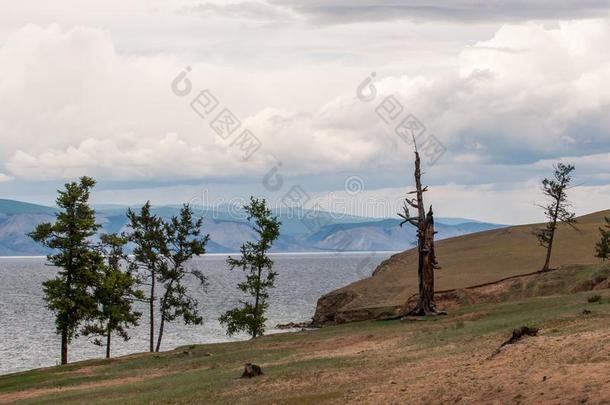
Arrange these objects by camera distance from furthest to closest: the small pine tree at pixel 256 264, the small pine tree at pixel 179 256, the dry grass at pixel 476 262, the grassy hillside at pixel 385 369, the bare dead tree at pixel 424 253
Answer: the dry grass at pixel 476 262 → the small pine tree at pixel 256 264 → the small pine tree at pixel 179 256 → the bare dead tree at pixel 424 253 → the grassy hillside at pixel 385 369

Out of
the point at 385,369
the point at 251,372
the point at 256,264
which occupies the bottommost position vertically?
the point at 251,372

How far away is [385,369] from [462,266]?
93817 millimetres

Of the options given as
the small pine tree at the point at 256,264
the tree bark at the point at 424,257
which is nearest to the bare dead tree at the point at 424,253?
the tree bark at the point at 424,257

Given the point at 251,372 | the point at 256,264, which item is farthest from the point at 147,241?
the point at 251,372

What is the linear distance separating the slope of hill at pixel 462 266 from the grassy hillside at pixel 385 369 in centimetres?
3548

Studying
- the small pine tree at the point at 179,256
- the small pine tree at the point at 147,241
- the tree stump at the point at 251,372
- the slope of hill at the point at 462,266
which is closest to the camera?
the tree stump at the point at 251,372

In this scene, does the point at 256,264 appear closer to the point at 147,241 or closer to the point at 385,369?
the point at 147,241

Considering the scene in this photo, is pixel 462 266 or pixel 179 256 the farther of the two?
pixel 462 266

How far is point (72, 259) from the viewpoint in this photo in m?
61.6

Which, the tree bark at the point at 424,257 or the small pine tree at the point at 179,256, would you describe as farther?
the small pine tree at the point at 179,256

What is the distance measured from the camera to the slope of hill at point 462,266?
298 ft

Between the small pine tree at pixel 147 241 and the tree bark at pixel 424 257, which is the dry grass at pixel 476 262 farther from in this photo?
the small pine tree at pixel 147 241

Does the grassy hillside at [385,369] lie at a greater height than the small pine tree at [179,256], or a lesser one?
lesser

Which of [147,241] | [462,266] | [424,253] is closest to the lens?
[424,253]
